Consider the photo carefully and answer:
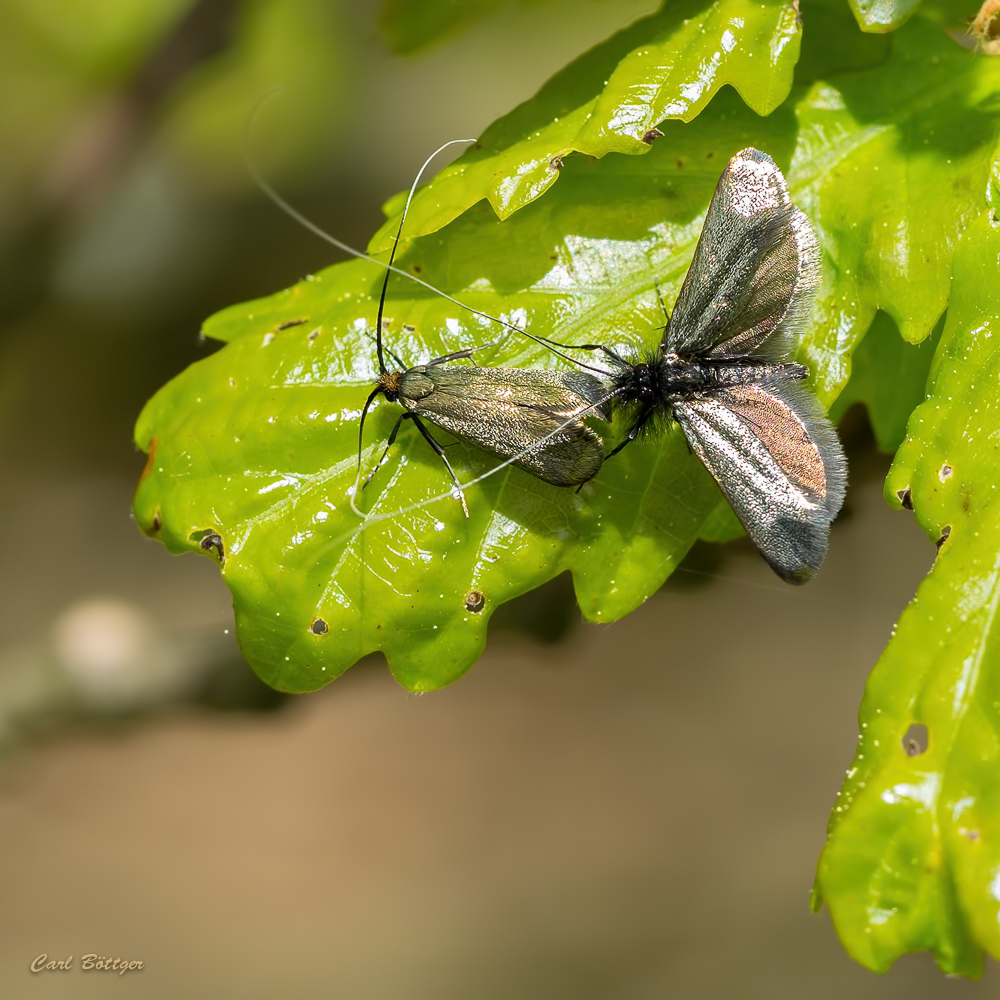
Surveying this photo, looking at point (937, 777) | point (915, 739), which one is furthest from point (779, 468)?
point (937, 777)

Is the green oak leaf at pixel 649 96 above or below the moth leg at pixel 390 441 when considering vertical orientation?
above

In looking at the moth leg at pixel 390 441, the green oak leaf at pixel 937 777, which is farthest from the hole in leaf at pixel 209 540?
the green oak leaf at pixel 937 777

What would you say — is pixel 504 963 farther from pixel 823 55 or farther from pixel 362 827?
pixel 823 55

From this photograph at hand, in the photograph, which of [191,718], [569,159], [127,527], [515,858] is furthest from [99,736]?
[569,159]

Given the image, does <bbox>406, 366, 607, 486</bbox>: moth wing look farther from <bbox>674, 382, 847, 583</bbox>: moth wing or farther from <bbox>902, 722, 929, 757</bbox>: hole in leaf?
<bbox>902, 722, 929, 757</bbox>: hole in leaf

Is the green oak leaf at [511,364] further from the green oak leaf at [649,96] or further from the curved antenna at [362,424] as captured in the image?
the green oak leaf at [649,96]

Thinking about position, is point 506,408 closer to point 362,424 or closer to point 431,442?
point 431,442

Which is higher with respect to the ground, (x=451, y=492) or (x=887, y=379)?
(x=451, y=492)
